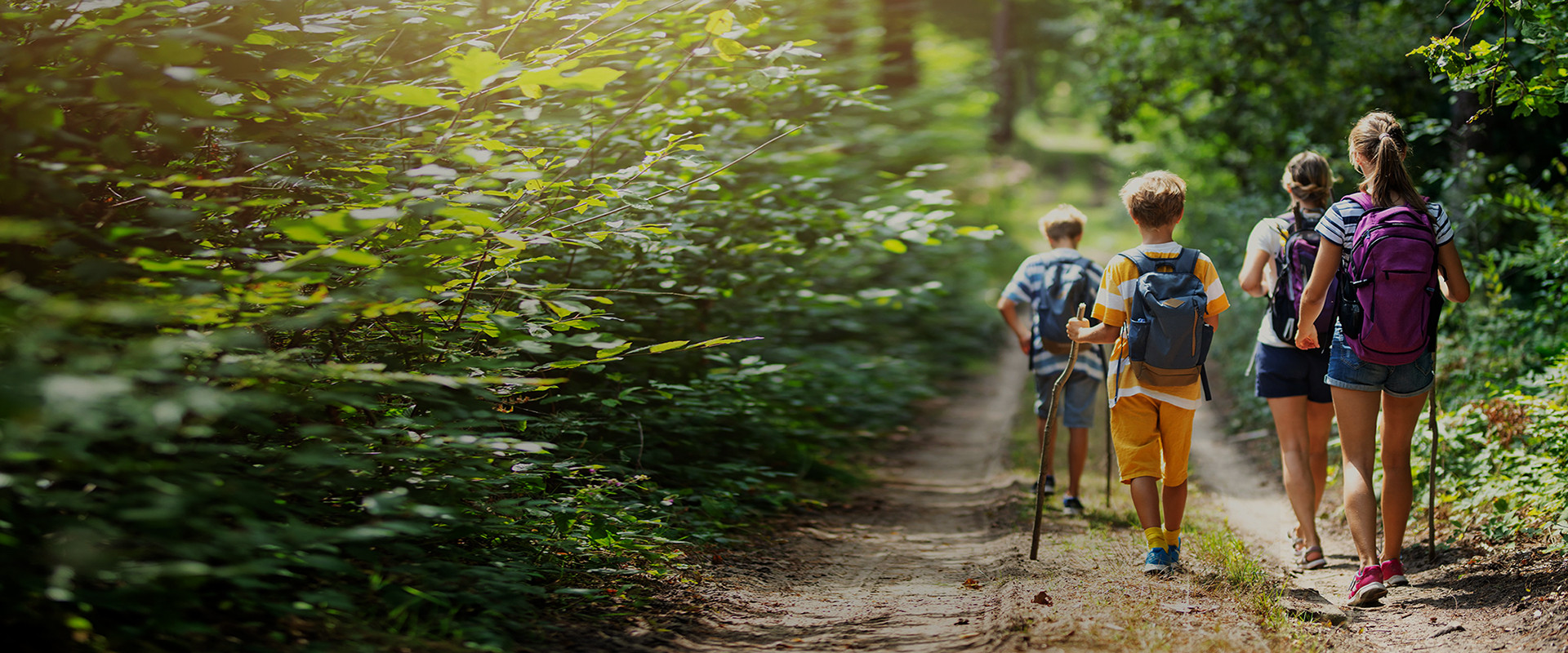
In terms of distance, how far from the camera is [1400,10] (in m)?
8.36

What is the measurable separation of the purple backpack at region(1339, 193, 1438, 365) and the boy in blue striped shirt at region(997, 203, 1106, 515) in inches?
76.1

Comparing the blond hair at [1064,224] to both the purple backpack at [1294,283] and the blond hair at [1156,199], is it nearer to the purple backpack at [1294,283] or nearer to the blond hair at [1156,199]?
the purple backpack at [1294,283]

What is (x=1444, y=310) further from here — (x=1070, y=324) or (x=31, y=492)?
(x=31, y=492)

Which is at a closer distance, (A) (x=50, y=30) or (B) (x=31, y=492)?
(B) (x=31, y=492)

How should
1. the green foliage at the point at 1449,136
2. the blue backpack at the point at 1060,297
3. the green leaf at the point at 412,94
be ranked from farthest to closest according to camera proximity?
the blue backpack at the point at 1060,297, the green foliage at the point at 1449,136, the green leaf at the point at 412,94

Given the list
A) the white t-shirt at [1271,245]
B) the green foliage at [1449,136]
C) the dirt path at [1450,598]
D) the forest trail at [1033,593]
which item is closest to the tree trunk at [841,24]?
the green foliage at [1449,136]

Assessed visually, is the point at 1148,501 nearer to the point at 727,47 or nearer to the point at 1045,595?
the point at 1045,595

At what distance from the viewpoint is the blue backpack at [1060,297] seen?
19.8 feet

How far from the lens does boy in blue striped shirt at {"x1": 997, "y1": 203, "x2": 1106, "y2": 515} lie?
20.0 feet

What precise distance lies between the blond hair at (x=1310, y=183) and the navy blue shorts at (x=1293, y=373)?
27.5 inches

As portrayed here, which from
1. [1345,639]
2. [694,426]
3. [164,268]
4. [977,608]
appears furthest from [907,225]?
[164,268]

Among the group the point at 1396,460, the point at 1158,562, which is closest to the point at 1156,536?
the point at 1158,562

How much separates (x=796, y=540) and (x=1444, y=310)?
486cm

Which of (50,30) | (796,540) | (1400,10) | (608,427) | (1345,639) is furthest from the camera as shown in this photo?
(1400,10)
